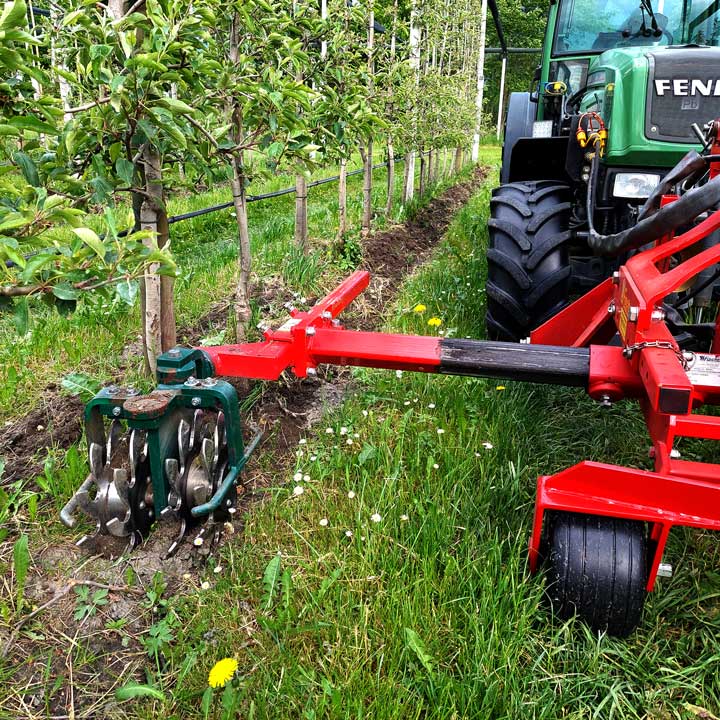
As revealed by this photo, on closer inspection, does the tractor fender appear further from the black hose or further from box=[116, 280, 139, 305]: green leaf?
box=[116, 280, 139, 305]: green leaf

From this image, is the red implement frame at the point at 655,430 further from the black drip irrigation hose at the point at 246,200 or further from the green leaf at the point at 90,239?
the black drip irrigation hose at the point at 246,200

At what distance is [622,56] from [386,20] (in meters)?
3.76

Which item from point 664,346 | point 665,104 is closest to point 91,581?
point 664,346

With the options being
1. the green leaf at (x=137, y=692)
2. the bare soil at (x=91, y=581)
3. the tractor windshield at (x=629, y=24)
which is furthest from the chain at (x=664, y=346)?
the tractor windshield at (x=629, y=24)

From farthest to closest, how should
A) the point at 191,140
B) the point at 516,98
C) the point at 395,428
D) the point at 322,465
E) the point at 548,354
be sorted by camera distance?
the point at 516,98 → the point at 395,428 → the point at 322,465 → the point at 191,140 → the point at 548,354

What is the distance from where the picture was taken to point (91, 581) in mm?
2010

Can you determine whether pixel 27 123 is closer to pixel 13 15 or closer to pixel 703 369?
pixel 13 15

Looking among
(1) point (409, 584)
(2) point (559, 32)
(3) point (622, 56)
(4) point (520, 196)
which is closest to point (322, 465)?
(1) point (409, 584)

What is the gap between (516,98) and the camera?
6.33m

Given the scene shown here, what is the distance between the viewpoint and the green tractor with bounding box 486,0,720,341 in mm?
2887

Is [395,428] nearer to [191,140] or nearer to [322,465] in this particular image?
[322,465]

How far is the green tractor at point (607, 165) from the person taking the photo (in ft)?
9.47

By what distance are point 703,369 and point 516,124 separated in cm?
443

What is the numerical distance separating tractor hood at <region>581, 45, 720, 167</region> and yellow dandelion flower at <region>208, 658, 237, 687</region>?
2.64 metres
